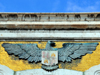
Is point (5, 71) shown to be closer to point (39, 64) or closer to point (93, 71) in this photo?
point (39, 64)

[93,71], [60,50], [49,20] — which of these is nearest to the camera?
[93,71]

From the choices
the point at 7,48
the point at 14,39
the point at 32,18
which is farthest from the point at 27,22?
the point at 7,48

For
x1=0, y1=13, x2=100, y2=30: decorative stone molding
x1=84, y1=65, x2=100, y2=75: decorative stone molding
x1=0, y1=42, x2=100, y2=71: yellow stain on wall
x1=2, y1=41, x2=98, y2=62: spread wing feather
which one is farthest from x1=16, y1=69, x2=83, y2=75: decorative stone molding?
x1=0, y1=13, x2=100, y2=30: decorative stone molding

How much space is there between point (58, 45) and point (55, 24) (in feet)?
3.34

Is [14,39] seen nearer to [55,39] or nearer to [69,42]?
[55,39]

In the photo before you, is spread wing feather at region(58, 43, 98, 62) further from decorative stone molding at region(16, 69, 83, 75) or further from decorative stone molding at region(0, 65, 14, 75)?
decorative stone molding at region(0, 65, 14, 75)

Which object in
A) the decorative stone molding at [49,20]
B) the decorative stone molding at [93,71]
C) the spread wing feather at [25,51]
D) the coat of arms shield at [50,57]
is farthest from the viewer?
the decorative stone molding at [49,20]

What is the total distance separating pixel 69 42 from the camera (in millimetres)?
7047

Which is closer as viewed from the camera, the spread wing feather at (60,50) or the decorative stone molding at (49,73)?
the decorative stone molding at (49,73)

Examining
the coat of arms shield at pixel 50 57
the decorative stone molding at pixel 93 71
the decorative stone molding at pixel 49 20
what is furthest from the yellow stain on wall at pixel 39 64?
the decorative stone molding at pixel 49 20

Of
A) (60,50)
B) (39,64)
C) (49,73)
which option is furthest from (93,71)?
(39,64)

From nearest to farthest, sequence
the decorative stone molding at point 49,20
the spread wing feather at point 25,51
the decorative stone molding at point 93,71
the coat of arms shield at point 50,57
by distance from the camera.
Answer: the decorative stone molding at point 93,71 → the coat of arms shield at point 50,57 → the spread wing feather at point 25,51 → the decorative stone molding at point 49,20

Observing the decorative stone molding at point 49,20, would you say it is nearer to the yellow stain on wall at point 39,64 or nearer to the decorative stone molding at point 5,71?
the yellow stain on wall at point 39,64

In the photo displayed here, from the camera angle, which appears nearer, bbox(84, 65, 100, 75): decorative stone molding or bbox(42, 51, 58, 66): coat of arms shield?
bbox(84, 65, 100, 75): decorative stone molding
